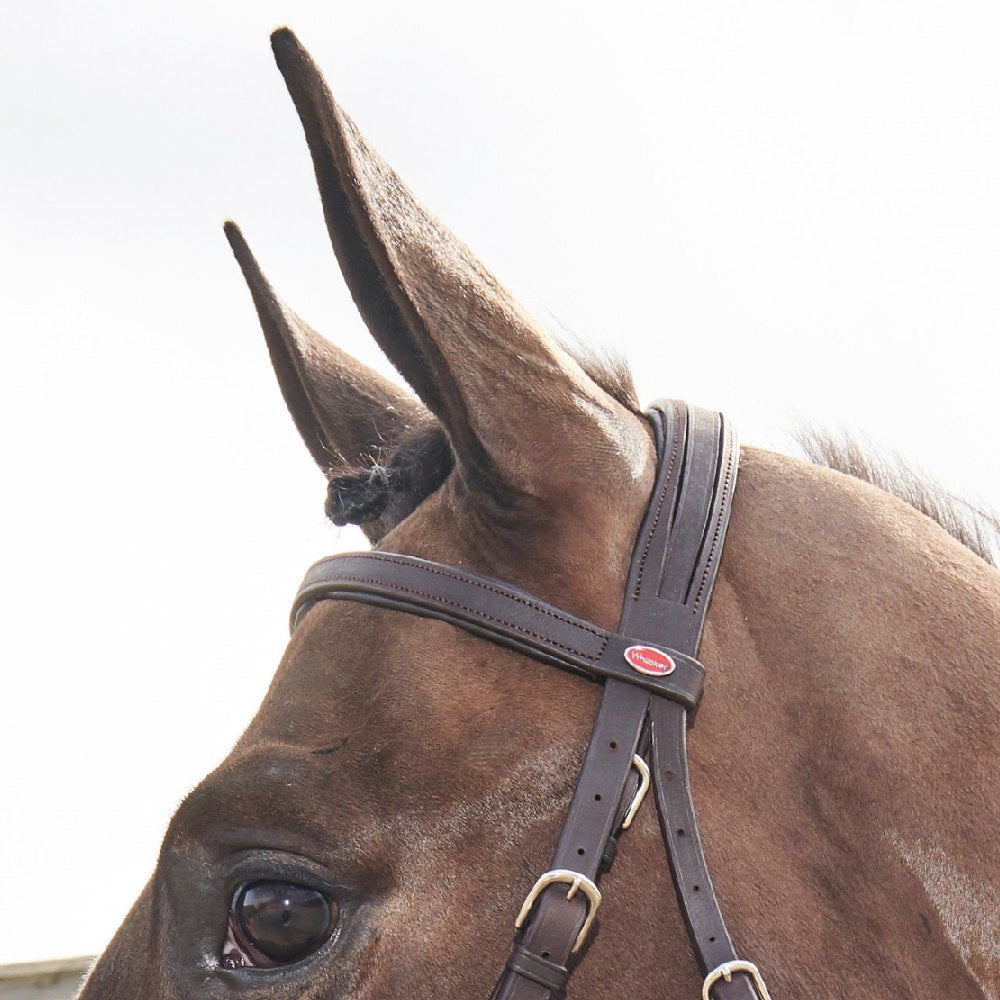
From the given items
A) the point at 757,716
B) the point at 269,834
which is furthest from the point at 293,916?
the point at 757,716

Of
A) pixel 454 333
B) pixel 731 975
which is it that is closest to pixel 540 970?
pixel 731 975

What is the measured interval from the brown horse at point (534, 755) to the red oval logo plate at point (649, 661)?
0.27ft

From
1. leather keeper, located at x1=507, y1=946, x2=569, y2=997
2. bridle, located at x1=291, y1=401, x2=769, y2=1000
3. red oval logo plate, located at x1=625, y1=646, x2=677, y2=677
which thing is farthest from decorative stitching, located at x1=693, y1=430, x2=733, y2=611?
leather keeper, located at x1=507, y1=946, x2=569, y2=997

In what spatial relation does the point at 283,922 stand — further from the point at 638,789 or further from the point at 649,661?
the point at 649,661

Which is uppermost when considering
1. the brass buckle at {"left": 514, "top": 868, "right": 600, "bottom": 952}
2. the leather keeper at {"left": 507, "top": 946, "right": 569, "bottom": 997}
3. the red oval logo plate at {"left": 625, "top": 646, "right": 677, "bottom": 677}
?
the red oval logo plate at {"left": 625, "top": 646, "right": 677, "bottom": 677}

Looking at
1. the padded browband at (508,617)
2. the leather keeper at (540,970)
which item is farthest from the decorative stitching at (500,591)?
the leather keeper at (540,970)

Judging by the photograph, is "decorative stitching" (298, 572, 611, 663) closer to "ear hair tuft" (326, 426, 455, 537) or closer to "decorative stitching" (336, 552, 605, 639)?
"decorative stitching" (336, 552, 605, 639)

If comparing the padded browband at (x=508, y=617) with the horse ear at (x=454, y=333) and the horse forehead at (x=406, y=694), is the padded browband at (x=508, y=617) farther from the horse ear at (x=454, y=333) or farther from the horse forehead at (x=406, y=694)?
the horse ear at (x=454, y=333)

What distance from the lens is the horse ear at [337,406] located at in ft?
7.26

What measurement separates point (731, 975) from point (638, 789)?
0.94ft

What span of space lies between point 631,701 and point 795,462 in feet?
2.26

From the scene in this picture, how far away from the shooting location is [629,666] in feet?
5.40

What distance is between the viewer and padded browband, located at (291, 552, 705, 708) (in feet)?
5.39

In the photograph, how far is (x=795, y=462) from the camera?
205cm
